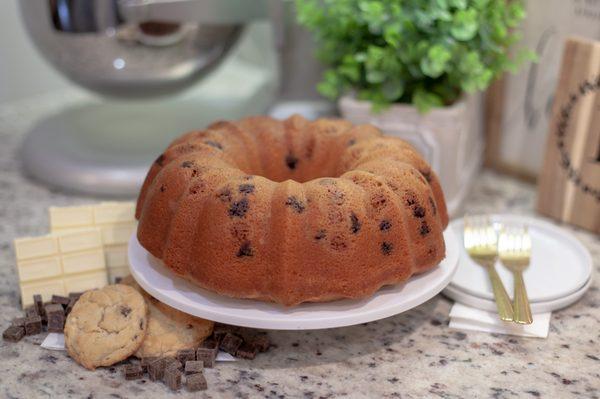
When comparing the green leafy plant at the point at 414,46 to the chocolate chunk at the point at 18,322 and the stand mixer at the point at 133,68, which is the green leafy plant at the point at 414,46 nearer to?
the stand mixer at the point at 133,68

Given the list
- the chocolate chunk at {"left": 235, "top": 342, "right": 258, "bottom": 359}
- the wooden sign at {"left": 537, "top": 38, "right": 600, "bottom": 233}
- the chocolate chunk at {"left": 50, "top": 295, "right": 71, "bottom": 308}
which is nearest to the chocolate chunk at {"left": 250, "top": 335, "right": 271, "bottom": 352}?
the chocolate chunk at {"left": 235, "top": 342, "right": 258, "bottom": 359}

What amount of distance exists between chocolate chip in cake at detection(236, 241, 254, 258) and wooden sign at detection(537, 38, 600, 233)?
485 millimetres

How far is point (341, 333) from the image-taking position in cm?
73

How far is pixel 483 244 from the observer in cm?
81

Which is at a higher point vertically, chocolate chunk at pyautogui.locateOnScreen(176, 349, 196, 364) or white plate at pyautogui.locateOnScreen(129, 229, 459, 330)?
white plate at pyautogui.locateOnScreen(129, 229, 459, 330)

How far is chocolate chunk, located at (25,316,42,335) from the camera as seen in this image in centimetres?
71

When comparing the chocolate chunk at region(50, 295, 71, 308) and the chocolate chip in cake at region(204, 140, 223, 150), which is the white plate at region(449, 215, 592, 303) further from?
the chocolate chunk at region(50, 295, 71, 308)

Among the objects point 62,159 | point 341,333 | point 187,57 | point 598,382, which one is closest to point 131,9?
point 187,57

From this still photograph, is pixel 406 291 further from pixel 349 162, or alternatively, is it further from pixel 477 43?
pixel 477 43

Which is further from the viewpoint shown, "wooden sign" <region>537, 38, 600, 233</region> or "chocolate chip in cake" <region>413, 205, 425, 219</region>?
"wooden sign" <region>537, 38, 600, 233</region>

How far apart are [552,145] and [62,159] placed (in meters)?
→ 0.69

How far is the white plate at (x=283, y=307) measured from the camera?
2.09 feet

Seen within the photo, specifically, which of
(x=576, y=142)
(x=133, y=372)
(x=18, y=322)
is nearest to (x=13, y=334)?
(x=18, y=322)

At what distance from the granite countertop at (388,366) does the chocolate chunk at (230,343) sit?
1 centimetres
